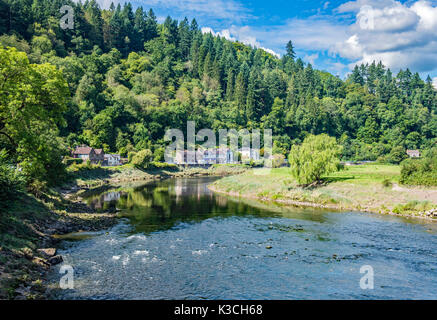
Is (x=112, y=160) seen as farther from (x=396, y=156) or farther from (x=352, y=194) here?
(x=396, y=156)

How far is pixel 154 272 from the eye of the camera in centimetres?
2045

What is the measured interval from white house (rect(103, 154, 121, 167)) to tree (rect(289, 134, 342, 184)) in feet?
214

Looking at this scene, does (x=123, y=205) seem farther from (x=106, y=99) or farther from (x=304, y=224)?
(x=106, y=99)

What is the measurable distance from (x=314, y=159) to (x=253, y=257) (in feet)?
103

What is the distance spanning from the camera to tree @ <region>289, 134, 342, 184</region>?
2008 inches

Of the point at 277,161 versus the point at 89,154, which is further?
the point at 277,161

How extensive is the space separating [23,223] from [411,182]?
49535 millimetres

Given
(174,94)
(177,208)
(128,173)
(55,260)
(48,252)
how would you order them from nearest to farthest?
(55,260), (48,252), (177,208), (128,173), (174,94)

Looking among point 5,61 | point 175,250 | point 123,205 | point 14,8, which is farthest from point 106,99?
point 175,250

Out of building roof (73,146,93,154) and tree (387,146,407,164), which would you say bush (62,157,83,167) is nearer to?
building roof (73,146,93,154)

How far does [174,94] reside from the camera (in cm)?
14950

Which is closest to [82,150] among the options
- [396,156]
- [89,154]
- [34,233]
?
[89,154]

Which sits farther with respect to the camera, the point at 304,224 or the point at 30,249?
the point at 304,224

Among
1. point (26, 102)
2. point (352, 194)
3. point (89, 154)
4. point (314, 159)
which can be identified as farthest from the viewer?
point (89, 154)
